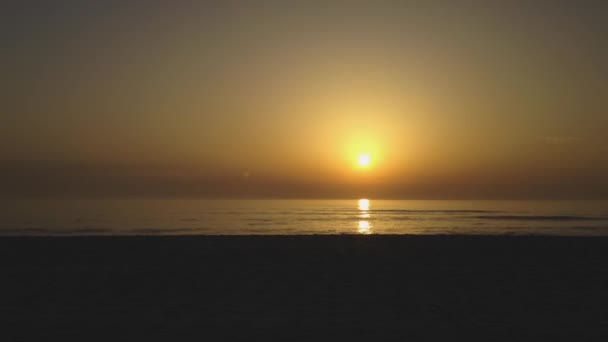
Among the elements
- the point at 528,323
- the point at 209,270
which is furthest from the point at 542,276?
the point at 209,270

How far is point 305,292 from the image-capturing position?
11.5m

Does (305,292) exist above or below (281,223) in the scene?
below

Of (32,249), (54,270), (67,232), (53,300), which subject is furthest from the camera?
(67,232)

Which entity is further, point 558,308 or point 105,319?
point 558,308

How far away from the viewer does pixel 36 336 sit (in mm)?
7863

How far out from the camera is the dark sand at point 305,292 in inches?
331

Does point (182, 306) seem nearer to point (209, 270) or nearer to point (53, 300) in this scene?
point (53, 300)

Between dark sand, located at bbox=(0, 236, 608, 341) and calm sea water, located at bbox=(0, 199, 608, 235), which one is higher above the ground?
calm sea water, located at bbox=(0, 199, 608, 235)

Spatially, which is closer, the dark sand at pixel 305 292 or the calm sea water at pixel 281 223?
the dark sand at pixel 305 292

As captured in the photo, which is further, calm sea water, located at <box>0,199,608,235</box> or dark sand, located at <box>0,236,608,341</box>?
calm sea water, located at <box>0,199,608,235</box>

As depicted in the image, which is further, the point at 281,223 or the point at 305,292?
the point at 281,223

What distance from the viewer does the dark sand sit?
27.6ft

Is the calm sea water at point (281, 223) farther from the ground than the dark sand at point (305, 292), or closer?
farther from the ground

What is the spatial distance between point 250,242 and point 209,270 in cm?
764
